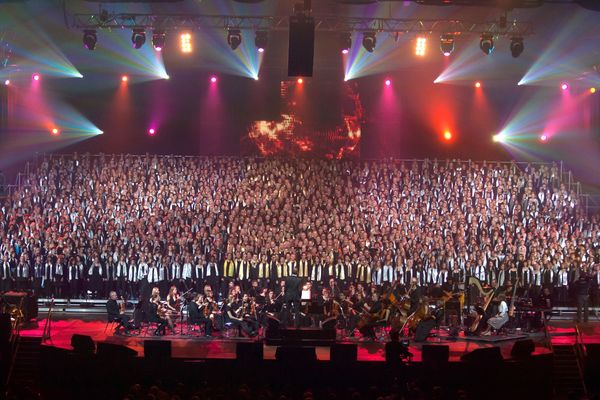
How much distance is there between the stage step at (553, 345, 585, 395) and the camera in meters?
14.9

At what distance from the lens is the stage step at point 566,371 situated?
1492 cm

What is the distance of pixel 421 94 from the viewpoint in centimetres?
3055

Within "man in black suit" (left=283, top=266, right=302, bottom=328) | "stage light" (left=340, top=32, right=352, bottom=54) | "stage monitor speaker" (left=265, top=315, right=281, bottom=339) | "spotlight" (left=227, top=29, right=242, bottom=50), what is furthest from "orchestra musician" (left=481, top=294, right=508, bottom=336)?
"spotlight" (left=227, top=29, right=242, bottom=50)

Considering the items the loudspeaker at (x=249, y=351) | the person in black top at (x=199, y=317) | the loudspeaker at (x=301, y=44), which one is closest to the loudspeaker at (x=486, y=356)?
the loudspeaker at (x=249, y=351)

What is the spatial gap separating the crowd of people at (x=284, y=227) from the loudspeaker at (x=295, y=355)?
7.64 m

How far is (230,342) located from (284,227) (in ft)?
22.1

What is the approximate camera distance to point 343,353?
13836mm

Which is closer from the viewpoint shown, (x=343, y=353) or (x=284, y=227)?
(x=343, y=353)

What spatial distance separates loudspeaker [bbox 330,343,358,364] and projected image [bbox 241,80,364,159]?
16.2 m

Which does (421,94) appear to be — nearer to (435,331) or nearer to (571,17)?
(571,17)

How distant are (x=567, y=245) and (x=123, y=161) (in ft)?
49.4

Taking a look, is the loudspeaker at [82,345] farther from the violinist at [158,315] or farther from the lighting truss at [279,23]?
the lighting truss at [279,23]

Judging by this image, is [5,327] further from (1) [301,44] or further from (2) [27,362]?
(1) [301,44]

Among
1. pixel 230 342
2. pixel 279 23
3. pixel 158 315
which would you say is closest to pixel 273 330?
pixel 230 342
